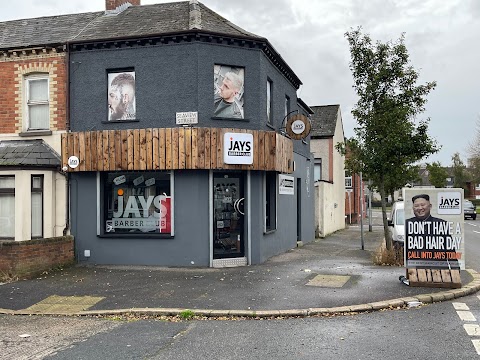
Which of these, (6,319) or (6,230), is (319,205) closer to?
(6,230)

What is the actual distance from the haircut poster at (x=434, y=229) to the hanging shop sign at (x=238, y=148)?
4291 millimetres

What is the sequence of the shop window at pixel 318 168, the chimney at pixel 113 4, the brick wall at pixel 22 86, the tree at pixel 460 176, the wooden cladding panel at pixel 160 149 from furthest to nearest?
the tree at pixel 460 176 → the shop window at pixel 318 168 → the chimney at pixel 113 4 → the brick wall at pixel 22 86 → the wooden cladding panel at pixel 160 149

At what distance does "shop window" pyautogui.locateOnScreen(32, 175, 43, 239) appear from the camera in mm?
14133

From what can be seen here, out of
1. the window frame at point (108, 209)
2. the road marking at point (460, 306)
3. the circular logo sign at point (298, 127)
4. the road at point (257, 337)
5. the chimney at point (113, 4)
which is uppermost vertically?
the chimney at point (113, 4)

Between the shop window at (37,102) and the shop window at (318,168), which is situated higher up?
the shop window at (37,102)

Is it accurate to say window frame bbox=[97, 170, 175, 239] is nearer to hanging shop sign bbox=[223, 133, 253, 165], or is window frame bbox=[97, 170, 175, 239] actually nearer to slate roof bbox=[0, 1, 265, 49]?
hanging shop sign bbox=[223, 133, 253, 165]

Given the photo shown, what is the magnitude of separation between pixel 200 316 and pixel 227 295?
1.48m

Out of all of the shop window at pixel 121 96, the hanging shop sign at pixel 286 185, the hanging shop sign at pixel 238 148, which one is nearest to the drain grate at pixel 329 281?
the hanging shop sign at pixel 238 148

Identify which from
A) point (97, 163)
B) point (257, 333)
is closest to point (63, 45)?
point (97, 163)

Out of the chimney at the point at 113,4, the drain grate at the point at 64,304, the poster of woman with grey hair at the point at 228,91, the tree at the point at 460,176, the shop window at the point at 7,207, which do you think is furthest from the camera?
the tree at the point at 460,176

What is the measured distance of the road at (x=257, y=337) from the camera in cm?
667

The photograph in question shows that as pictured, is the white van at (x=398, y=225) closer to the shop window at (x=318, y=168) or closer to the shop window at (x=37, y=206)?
the shop window at (x=37, y=206)

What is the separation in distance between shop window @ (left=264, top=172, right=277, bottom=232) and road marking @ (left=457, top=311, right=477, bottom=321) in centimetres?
787

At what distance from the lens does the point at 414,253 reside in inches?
440
